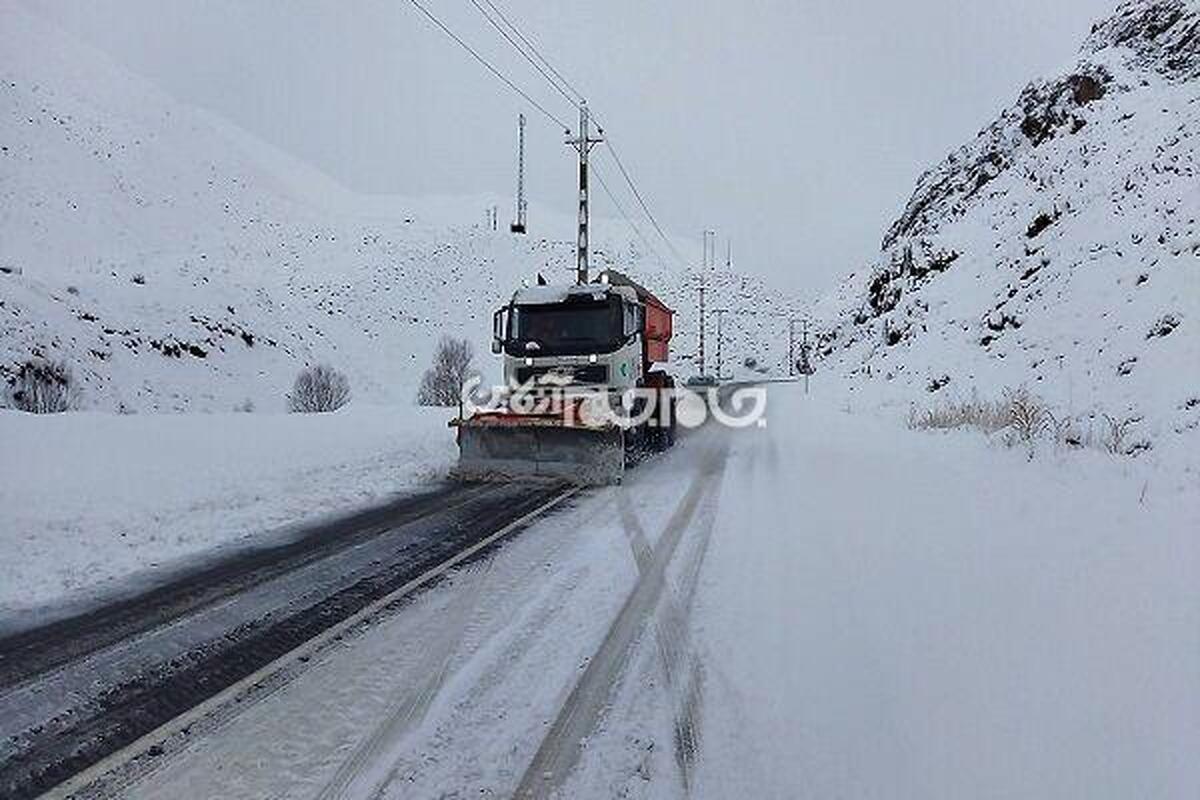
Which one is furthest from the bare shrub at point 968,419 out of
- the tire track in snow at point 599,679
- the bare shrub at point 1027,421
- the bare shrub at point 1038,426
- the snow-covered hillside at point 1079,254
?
the tire track in snow at point 599,679

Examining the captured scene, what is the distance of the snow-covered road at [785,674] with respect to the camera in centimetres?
277

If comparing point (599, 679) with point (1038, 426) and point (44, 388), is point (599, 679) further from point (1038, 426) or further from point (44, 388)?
point (44, 388)

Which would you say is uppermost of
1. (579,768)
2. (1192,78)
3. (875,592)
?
(1192,78)

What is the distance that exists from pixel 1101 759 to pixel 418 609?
3.75m

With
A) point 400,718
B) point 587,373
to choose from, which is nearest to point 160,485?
point 587,373

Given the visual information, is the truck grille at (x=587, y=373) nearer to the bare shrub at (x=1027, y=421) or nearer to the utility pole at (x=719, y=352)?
the bare shrub at (x=1027, y=421)

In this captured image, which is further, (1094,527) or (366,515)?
(366,515)

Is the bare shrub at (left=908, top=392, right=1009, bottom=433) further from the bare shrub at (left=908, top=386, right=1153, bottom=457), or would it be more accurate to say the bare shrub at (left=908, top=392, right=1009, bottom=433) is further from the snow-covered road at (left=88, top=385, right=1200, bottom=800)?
the snow-covered road at (left=88, top=385, right=1200, bottom=800)

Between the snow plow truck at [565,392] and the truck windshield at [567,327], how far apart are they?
0.06 ft

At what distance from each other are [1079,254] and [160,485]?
72.5 feet

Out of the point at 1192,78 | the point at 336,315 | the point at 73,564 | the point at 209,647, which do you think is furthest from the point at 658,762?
the point at 336,315

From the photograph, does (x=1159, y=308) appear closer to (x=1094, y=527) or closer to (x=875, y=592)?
(x=1094, y=527)

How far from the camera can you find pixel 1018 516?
627 cm

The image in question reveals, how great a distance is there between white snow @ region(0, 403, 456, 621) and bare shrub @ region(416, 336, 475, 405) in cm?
1411
